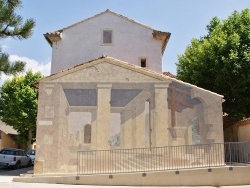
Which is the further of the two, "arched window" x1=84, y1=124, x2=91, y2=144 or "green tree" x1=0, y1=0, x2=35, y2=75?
"arched window" x1=84, y1=124, x2=91, y2=144

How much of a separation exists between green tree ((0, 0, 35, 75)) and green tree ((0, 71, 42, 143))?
24108 millimetres

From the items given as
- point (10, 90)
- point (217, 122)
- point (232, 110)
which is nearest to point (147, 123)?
point (217, 122)

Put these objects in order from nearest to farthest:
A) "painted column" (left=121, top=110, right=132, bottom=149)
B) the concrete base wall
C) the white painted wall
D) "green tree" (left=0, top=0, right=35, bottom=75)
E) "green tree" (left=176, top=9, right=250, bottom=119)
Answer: "green tree" (left=0, top=0, right=35, bottom=75)
the concrete base wall
"painted column" (left=121, top=110, right=132, bottom=149)
"green tree" (left=176, top=9, right=250, bottom=119)
the white painted wall

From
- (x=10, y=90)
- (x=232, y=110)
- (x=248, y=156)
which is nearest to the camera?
(x=248, y=156)

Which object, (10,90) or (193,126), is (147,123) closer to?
(193,126)

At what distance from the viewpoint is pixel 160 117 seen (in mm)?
17297

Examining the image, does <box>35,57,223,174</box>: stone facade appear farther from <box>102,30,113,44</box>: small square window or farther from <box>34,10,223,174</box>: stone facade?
<box>102,30,113,44</box>: small square window

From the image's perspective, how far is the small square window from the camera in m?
24.1

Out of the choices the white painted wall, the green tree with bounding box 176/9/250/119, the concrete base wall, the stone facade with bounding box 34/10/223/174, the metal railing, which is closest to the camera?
the concrete base wall

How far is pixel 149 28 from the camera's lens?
79.3ft

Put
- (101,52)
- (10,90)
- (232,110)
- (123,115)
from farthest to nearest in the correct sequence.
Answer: (10,90) < (101,52) < (232,110) < (123,115)

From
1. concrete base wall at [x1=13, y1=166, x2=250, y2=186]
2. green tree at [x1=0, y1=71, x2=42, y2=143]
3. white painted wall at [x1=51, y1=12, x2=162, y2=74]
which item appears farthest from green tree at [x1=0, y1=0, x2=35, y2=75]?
green tree at [x1=0, y1=71, x2=42, y2=143]

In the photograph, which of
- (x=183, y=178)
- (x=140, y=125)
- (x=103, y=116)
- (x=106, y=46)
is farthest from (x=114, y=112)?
(x=106, y=46)

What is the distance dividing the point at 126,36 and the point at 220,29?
665 cm
